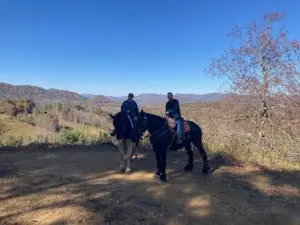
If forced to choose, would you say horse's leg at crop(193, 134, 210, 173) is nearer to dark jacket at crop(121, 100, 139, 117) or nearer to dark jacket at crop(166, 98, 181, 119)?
dark jacket at crop(166, 98, 181, 119)

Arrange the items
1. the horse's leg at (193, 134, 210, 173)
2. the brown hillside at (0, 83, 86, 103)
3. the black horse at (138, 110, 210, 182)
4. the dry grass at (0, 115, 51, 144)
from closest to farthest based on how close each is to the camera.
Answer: the black horse at (138, 110, 210, 182)
the horse's leg at (193, 134, 210, 173)
the dry grass at (0, 115, 51, 144)
the brown hillside at (0, 83, 86, 103)

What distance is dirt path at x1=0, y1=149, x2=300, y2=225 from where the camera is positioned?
5.46 m

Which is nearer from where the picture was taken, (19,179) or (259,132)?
(19,179)

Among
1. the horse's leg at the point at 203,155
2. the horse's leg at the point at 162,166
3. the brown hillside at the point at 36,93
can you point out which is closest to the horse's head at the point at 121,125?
the horse's leg at the point at 162,166

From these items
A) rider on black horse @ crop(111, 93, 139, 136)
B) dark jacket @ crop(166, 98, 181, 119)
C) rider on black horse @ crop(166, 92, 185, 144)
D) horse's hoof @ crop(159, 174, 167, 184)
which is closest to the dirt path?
horse's hoof @ crop(159, 174, 167, 184)

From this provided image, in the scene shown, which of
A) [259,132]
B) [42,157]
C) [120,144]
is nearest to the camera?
[120,144]

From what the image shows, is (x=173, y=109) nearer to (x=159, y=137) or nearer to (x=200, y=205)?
(x=159, y=137)

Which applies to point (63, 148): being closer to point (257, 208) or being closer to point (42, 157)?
point (42, 157)

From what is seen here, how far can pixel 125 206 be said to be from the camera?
→ 5891mm

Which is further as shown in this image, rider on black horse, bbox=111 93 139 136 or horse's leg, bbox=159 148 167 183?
rider on black horse, bbox=111 93 139 136

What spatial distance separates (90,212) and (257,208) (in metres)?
3.68

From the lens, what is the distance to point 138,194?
6.79 m

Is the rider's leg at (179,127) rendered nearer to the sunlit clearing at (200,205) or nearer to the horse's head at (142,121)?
the horse's head at (142,121)

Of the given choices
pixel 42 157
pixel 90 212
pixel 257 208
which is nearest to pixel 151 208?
pixel 90 212
